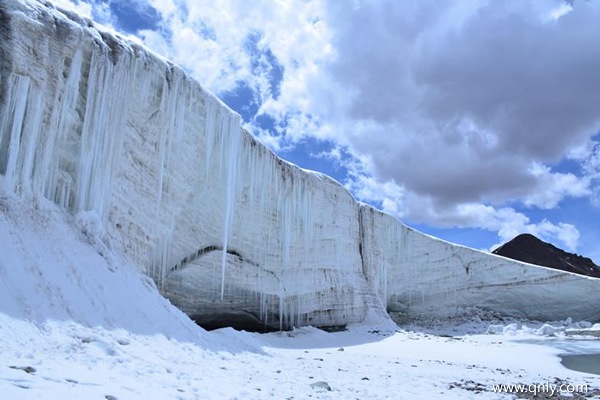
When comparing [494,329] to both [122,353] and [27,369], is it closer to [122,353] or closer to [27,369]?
[122,353]

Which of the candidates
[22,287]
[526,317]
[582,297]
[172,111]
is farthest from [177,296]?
[582,297]

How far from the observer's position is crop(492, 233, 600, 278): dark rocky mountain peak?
6550 cm

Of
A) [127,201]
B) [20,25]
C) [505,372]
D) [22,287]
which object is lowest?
[505,372]


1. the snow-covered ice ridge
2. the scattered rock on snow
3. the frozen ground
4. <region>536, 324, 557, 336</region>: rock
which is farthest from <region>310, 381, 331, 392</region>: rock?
<region>536, 324, 557, 336</region>: rock

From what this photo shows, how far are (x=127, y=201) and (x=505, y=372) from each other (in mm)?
10609

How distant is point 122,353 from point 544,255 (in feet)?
233

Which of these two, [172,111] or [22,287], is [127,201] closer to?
[172,111]

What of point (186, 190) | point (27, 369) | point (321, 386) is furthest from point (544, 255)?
point (27, 369)

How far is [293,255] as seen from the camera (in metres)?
21.3

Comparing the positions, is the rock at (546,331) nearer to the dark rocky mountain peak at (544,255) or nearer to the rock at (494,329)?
the rock at (494,329)

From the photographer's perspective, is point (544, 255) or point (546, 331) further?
point (544, 255)

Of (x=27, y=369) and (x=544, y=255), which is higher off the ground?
(x=544, y=255)

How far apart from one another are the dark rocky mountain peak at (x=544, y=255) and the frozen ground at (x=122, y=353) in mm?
59620

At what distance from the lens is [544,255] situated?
220 ft
